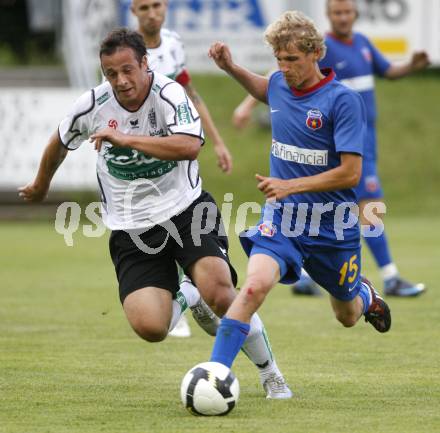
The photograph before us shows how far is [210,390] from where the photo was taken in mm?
4941

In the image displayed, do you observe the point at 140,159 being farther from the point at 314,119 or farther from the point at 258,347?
the point at 258,347

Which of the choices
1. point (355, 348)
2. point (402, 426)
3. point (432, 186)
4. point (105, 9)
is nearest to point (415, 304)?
point (355, 348)

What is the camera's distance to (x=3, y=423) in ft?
15.9

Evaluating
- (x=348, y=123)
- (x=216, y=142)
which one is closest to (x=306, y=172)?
(x=348, y=123)

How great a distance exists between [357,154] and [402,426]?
4.55ft

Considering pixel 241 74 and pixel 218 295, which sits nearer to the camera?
pixel 218 295

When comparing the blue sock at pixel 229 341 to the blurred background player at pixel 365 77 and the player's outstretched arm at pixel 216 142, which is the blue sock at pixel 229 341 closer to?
the player's outstretched arm at pixel 216 142

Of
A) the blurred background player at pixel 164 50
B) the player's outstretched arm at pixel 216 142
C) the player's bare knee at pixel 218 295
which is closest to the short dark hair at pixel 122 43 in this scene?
the player's bare knee at pixel 218 295

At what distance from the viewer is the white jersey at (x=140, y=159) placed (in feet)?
18.7

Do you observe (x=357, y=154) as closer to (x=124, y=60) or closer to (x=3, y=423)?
(x=124, y=60)

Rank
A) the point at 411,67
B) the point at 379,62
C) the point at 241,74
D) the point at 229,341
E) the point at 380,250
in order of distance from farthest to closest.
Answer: the point at 379,62 < the point at 380,250 < the point at 411,67 < the point at 241,74 < the point at 229,341

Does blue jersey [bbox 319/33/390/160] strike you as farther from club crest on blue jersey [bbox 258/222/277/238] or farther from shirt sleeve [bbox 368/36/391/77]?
club crest on blue jersey [bbox 258/222/277/238]

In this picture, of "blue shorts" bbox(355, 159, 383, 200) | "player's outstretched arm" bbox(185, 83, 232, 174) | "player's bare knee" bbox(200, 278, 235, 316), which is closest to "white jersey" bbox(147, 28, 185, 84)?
"player's outstretched arm" bbox(185, 83, 232, 174)

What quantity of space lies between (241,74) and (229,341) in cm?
175
